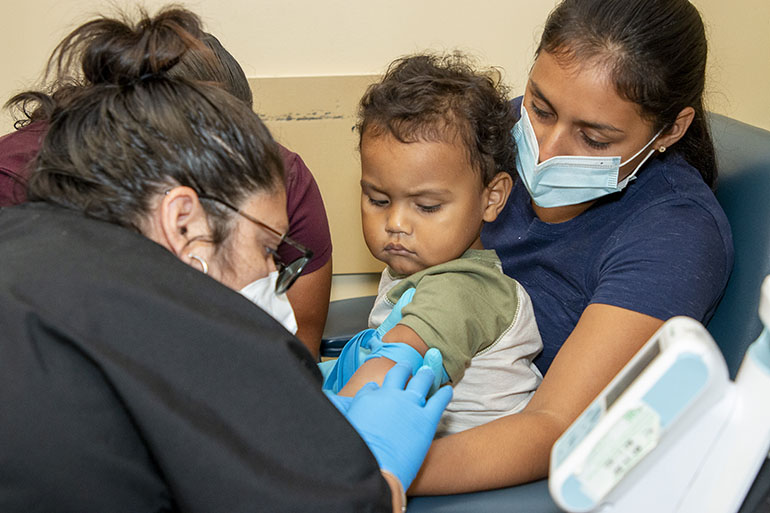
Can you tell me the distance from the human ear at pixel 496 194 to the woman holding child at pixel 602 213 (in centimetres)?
4

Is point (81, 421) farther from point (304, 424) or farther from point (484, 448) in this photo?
point (484, 448)

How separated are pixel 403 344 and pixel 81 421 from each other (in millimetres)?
583

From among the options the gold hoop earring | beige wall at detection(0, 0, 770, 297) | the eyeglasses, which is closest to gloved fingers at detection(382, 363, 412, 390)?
the eyeglasses

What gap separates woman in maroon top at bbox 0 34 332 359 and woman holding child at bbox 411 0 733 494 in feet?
1.84

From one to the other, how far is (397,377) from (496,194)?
63 cm

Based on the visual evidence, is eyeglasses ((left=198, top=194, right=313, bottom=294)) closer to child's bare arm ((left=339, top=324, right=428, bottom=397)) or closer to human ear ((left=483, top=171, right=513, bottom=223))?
child's bare arm ((left=339, top=324, right=428, bottom=397))

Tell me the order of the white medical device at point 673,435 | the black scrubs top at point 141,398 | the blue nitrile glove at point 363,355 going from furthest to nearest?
the blue nitrile glove at point 363,355 < the black scrubs top at point 141,398 < the white medical device at point 673,435

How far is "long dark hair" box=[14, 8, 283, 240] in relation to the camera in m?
0.87

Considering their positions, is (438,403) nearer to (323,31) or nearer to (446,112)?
(446,112)

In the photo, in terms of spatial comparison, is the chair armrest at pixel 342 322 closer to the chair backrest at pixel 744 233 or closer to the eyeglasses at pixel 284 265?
the eyeglasses at pixel 284 265

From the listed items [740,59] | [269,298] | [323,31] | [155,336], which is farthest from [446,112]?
[323,31]

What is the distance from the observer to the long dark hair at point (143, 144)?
87cm

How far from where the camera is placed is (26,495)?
2.45 feet

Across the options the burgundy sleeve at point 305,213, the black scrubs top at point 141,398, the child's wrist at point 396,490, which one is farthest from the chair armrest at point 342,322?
the black scrubs top at point 141,398
